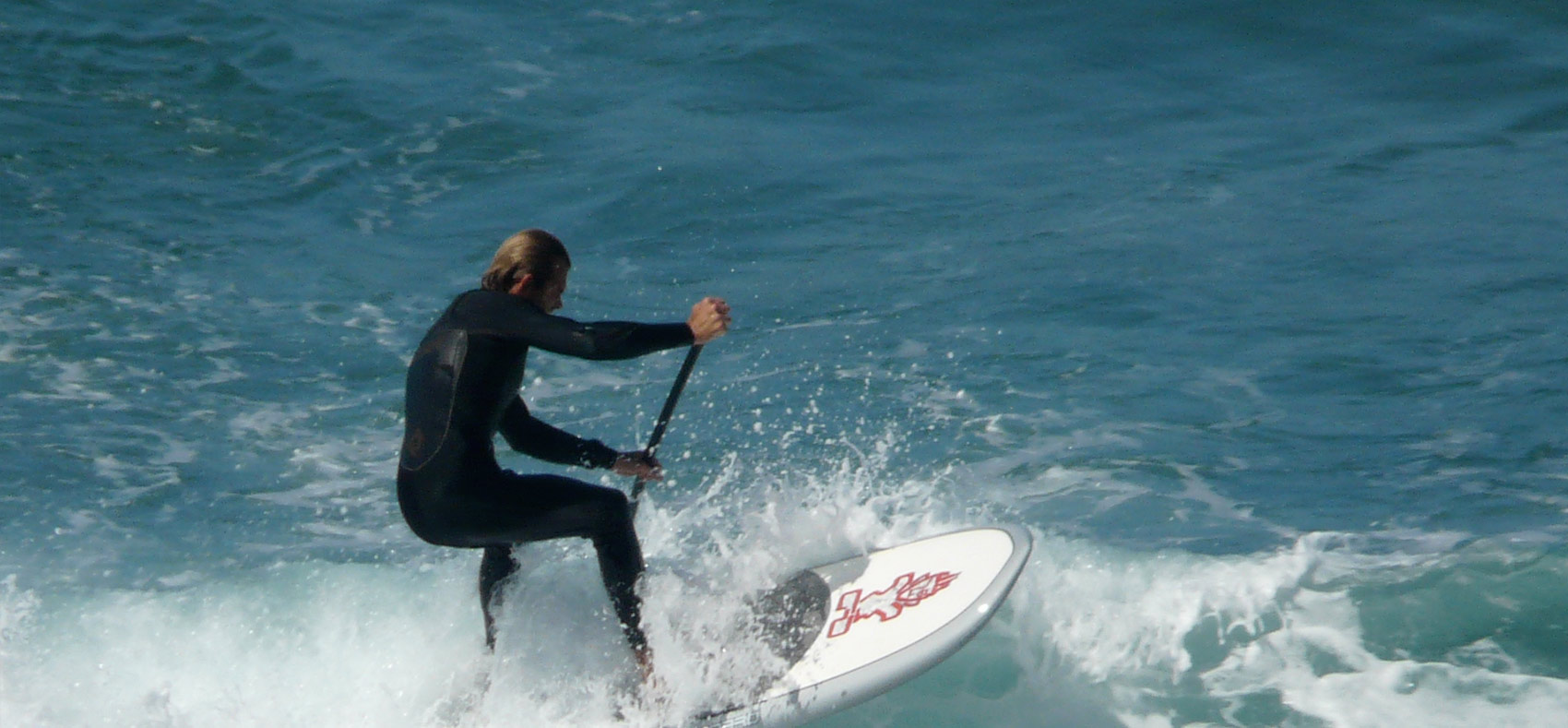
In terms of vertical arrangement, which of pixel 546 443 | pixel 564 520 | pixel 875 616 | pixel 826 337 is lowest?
pixel 826 337

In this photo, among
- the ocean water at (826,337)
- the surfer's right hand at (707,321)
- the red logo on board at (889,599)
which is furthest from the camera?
the ocean water at (826,337)

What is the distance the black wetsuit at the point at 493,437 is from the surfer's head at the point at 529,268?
0.07 meters

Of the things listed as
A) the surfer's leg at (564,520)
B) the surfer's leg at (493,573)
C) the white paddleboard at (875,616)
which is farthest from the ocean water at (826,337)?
the surfer's leg at (564,520)

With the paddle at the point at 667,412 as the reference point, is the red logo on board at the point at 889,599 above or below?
below

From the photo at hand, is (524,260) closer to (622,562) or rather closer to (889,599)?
(622,562)

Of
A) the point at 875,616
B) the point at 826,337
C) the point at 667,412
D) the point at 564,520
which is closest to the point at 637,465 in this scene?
the point at 667,412

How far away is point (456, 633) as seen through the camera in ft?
18.9

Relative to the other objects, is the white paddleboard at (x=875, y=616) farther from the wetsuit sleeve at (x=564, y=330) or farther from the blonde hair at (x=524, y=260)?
the blonde hair at (x=524, y=260)

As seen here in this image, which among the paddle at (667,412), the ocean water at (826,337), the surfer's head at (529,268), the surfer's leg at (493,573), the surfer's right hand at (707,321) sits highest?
the surfer's head at (529,268)

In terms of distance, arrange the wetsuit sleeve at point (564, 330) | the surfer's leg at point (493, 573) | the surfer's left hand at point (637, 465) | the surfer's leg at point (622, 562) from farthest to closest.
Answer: the surfer's leg at point (493, 573)
the surfer's left hand at point (637, 465)
the surfer's leg at point (622, 562)
the wetsuit sleeve at point (564, 330)

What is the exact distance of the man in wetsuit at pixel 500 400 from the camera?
423 cm

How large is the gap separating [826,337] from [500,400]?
4.37 metres

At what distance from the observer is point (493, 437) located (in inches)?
175

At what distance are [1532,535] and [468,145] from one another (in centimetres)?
821
